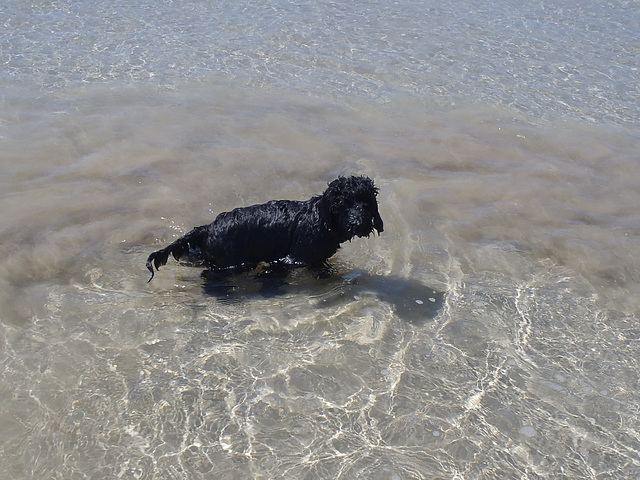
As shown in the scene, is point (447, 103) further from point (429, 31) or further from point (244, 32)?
point (244, 32)

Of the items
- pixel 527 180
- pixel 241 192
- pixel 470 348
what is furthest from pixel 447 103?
pixel 470 348

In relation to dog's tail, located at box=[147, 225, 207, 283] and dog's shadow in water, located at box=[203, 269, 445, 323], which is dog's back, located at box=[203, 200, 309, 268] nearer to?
dog's tail, located at box=[147, 225, 207, 283]

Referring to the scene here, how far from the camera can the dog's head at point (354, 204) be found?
5324 millimetres

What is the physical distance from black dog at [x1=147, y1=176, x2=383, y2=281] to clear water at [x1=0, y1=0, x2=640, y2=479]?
277 mm

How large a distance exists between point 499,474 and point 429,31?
10024 millimetres

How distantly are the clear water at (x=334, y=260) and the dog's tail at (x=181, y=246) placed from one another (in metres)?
0.28

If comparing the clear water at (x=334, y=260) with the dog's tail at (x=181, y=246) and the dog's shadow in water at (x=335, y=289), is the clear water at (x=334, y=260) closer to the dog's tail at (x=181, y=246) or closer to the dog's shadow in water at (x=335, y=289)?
the dog's shadow in water at (x=335, y=289)

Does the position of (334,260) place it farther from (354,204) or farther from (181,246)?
(181,246)

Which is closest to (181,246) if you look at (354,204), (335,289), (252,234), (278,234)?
(252,234)

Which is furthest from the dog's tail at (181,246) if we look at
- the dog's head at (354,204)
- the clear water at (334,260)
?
the dog's head at (354,204)

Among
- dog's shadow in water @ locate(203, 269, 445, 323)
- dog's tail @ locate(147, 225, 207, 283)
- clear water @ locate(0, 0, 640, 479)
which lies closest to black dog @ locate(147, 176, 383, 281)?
dog's tail @ locate(147, 225, 207, 283)

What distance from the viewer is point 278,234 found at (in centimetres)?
586

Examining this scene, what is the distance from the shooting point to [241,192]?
7.25m

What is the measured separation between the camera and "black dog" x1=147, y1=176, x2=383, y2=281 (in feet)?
18.2
